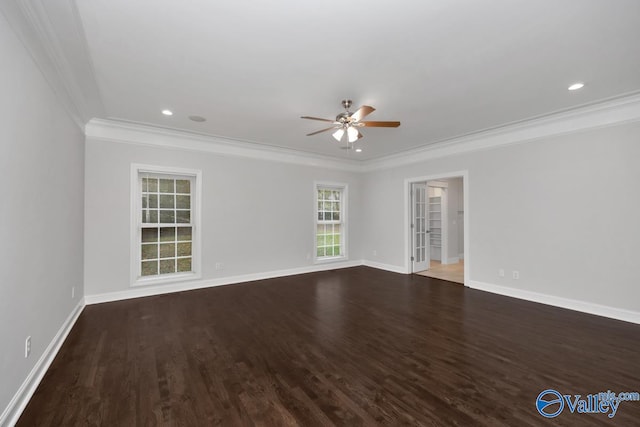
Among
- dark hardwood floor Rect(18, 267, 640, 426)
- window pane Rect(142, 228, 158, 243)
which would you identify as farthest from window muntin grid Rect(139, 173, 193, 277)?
dark hardwood floor Rect(18, 267, 640, 426)

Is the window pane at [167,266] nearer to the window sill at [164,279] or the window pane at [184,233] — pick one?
the window sill at [164,279]

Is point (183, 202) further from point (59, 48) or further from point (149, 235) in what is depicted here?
point (59, 48)

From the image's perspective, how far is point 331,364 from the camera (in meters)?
2.41

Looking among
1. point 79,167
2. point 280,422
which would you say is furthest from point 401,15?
point 79,167

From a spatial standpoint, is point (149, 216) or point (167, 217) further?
point (167, 217)

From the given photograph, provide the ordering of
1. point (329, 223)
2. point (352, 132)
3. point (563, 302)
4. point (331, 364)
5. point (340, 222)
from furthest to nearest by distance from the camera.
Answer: point (340, 222) < point (329, 223) < point (563, 302) < point (352, 132) < point (331, 364)

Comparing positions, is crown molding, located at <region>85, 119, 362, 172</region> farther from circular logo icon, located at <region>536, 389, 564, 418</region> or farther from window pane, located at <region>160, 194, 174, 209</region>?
circular logo icon, located at <region>536, 389, 564, 418</region>

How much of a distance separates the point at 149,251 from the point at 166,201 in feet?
2.85

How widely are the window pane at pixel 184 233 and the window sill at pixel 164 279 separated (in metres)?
0.62

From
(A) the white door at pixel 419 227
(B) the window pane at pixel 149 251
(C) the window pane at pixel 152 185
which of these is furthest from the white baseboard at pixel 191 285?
(A) the white door at pixel 419 227

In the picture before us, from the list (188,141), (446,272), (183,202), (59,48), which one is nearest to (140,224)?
(183,202)

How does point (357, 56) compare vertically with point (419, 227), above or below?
above

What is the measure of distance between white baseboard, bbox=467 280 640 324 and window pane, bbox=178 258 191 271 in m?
4.98

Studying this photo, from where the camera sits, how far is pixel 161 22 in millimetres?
2029
